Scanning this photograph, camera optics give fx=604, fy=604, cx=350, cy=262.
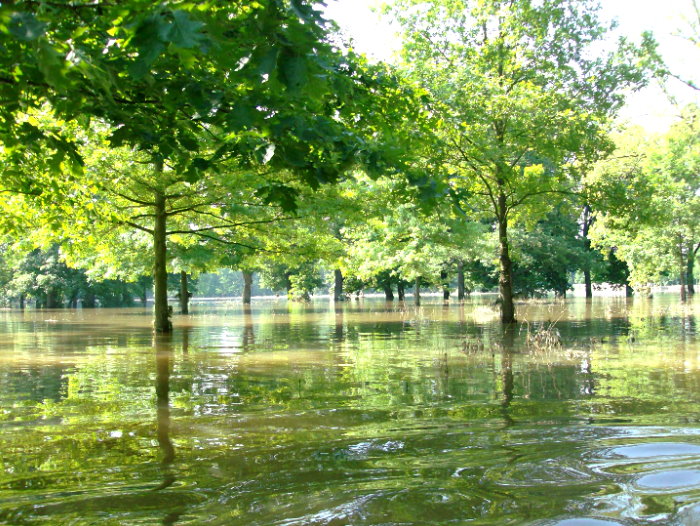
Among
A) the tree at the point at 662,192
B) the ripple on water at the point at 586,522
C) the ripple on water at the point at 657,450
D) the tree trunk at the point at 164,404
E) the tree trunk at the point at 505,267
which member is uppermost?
the tree at the point at 662,192

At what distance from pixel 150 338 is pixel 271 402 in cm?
1040

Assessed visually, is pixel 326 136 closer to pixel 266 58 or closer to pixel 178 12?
pixel 266 58

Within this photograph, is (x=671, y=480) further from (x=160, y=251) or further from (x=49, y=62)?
(x=160, y=251)

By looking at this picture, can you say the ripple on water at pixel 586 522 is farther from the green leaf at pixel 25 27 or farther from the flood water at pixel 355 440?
the green leaf at pixel 25 27

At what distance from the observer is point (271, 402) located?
7.24 metres

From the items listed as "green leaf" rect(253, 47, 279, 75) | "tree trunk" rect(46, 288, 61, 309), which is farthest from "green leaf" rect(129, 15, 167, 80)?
"tree trunk" rect(46, 288, 61, 309)

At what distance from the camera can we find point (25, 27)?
9.09 ft

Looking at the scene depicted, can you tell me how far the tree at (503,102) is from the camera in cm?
1605

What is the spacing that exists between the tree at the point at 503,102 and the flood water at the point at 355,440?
23.4 feet

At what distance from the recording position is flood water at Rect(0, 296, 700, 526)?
3641mm

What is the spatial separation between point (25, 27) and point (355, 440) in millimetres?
4006

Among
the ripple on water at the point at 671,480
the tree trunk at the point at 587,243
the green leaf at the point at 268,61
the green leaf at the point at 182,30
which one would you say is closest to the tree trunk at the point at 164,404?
the green leaf at the point at 268,61

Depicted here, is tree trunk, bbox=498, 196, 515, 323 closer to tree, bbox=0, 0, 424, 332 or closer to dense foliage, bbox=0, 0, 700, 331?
dense foliage, bbox=0, 0, 700, 331

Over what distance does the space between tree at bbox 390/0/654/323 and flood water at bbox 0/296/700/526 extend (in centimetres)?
715
